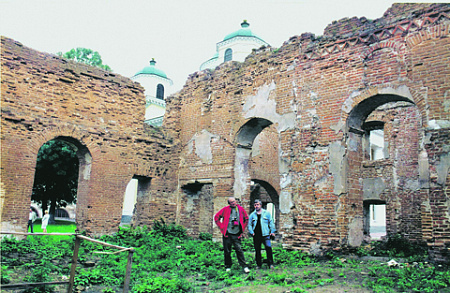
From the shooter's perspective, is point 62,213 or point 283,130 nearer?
point 283,130

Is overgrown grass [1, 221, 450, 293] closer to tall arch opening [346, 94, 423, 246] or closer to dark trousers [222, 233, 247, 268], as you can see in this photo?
dark trousers [222, 233, 247, 268]

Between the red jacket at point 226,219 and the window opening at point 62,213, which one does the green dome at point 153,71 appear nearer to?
the window opening at point 62,213

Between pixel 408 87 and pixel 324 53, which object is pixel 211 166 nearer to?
pixel 324 53

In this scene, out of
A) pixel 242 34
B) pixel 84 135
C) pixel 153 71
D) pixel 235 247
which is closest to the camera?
pixel 235 247

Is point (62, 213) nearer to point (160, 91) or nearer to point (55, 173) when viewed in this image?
point (160, 91)

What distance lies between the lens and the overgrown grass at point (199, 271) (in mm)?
6180

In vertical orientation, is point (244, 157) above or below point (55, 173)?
above

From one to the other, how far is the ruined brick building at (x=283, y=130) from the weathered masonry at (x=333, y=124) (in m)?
0.03

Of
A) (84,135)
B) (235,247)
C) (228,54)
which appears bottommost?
(235,247)

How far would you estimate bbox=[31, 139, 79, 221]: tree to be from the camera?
19594 mm

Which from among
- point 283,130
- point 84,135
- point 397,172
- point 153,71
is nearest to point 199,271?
point 283,130

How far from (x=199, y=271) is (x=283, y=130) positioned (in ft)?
14.4

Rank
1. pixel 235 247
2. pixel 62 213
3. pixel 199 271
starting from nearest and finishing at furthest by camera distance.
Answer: pixel 235 247, pixel 199 271, pixel 62 213

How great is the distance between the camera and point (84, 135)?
1130 centimetres
